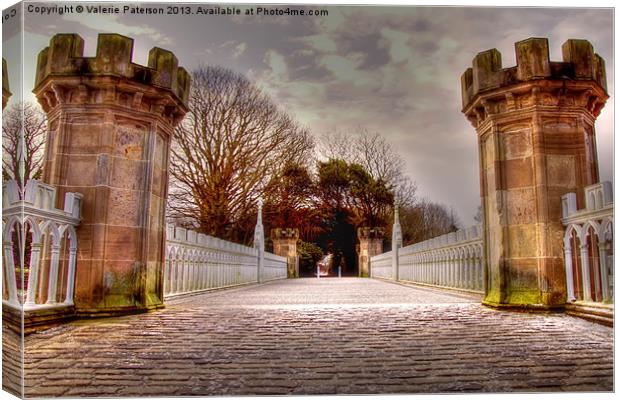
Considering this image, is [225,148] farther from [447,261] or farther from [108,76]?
[447,261]

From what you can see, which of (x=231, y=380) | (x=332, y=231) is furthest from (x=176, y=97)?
(x=332, y=231)

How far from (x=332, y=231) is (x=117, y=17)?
749 cm

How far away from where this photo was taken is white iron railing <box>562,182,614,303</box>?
3.80 m

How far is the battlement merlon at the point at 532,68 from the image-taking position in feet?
12.8

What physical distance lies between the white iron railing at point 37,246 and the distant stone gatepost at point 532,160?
381 cm

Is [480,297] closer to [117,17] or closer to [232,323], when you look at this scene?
[232,323]

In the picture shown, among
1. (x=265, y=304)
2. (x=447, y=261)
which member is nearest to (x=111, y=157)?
(x=265, y=304)

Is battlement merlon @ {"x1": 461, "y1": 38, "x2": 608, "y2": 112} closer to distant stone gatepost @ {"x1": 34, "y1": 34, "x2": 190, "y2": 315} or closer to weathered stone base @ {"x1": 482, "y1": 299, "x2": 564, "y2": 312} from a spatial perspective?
weathered stone base @ {"x1": 482, "y1": 299, "x2": 564, "y2": 312}

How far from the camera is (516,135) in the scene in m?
4.99

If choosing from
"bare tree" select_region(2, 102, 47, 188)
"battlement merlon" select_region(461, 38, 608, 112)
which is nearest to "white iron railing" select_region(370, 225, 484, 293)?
"battlement merlon" select_region(461, 38, 608, 112)

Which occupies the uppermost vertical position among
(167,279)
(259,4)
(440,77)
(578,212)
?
(259,4)

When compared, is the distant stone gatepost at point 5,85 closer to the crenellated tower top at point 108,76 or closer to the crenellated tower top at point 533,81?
the crenellated tower top at point 108,76

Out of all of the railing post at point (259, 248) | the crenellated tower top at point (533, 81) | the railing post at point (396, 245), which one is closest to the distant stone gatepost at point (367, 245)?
the railing post at point (396, 245)

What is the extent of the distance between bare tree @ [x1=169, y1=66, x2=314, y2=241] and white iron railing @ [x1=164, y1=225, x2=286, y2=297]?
27.1 inches
